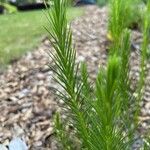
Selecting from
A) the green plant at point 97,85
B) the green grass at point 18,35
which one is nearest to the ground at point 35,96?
the green grass at point 18,35

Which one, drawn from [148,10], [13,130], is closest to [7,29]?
[13,130]

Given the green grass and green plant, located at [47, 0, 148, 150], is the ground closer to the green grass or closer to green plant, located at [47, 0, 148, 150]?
the green grass

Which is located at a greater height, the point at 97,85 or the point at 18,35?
the point at 97,85

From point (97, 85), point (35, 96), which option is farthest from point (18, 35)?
point (97, 85)

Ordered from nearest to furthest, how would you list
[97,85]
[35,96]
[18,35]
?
1. [97,85]
2. [35,96]
3. [18,35]

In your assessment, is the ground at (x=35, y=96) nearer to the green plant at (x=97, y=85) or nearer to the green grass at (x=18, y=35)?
the green grass at (x=18, y=35)

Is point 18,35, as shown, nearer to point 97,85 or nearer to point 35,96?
point 35,96
